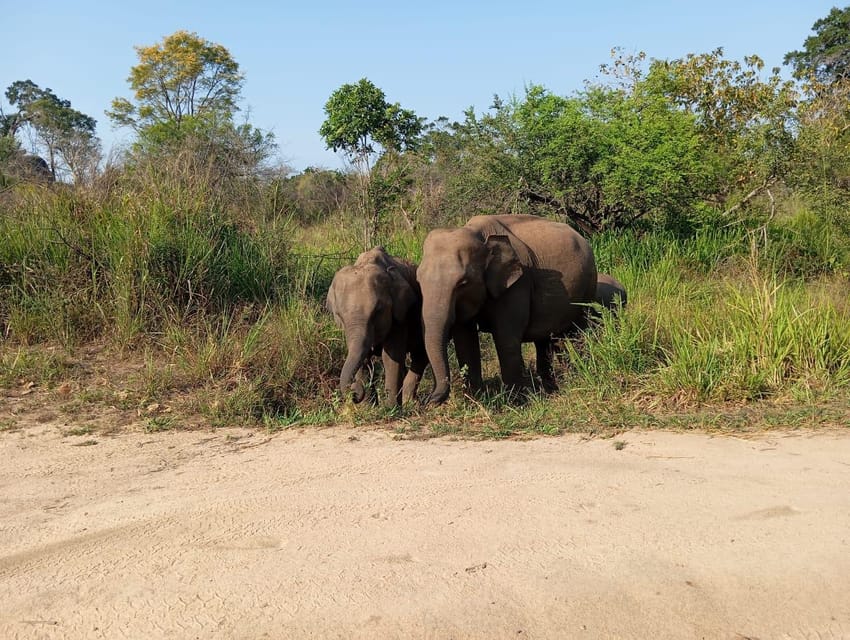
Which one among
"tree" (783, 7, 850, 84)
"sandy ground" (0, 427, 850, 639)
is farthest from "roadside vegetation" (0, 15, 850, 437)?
"tree" (783, 7, 850, 84)

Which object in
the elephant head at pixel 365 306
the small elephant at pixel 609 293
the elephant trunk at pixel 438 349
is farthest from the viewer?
the small elephant at pixel 609 293

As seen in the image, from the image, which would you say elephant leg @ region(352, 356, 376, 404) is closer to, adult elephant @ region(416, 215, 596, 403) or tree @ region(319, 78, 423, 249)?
adult elephant @ region(416, 215, 596, 403)

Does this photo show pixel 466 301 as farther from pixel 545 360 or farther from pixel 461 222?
pixel 461 222

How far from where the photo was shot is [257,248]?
348 inches

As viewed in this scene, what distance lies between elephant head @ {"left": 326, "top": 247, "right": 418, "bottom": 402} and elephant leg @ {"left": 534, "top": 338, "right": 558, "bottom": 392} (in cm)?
193

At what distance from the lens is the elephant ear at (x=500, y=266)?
688 cm

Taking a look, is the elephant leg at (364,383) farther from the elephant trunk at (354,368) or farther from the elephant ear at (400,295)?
the elephant ear at (400,295)

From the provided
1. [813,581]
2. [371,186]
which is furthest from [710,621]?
[371,186]

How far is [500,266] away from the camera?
693 centimetres

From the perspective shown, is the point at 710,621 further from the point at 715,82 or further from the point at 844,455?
the point at 715,82

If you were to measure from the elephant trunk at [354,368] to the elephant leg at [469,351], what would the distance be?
3.78 feet

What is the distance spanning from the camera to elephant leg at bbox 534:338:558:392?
8.02m

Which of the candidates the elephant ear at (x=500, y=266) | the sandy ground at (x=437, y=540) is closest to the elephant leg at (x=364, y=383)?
the sandy ground at (x=437, y=540)

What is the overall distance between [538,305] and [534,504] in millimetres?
3570
